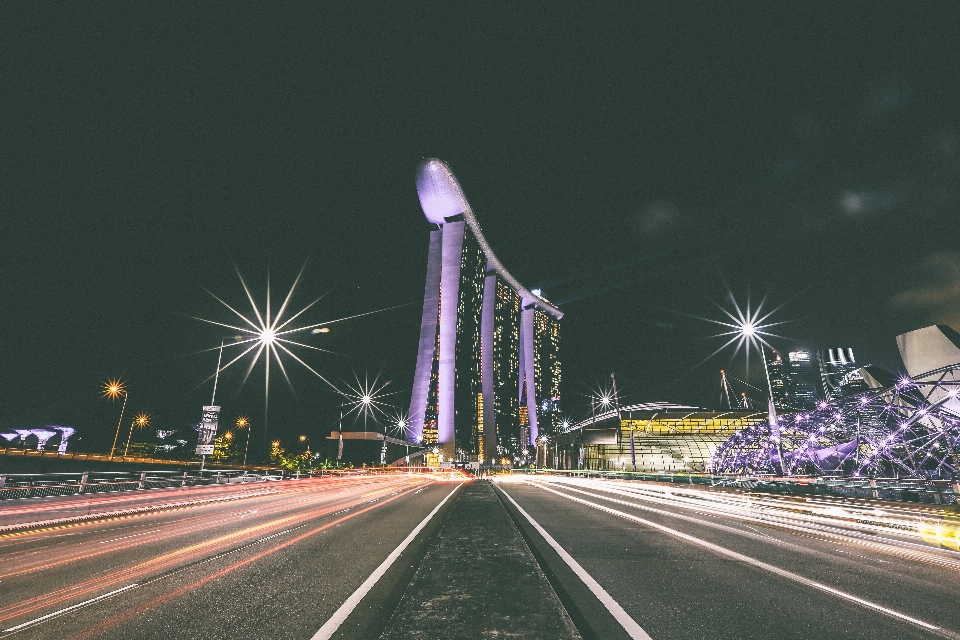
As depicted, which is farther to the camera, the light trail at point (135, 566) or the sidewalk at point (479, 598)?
the light trail at point (135, 566)

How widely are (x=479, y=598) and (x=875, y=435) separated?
5045cm

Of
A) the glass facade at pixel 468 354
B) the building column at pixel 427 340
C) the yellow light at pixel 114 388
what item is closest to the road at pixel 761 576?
the yellow light at pixel 114 388

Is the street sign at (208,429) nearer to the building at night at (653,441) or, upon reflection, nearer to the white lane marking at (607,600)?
A: the white lane marking at (607,600)

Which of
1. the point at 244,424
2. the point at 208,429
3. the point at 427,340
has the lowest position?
the point at 208,429

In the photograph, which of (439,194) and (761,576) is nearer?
(761,576)

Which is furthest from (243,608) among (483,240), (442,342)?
(483,240)

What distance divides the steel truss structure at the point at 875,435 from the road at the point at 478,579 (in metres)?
23.9

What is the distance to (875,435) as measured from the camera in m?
39.7

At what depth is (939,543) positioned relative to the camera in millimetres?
9031

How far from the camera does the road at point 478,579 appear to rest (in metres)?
4.27

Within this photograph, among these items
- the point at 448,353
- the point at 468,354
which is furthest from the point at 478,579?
the point at 468,354

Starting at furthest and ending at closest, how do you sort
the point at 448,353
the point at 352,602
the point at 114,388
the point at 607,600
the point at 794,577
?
the point at 448,353 → the point at 114,388 → the point at 794,577 → the point at 607,600 → the point at 352,602

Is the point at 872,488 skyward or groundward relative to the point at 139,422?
groundward

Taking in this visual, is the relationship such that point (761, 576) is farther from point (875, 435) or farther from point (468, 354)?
point (468, 354)
